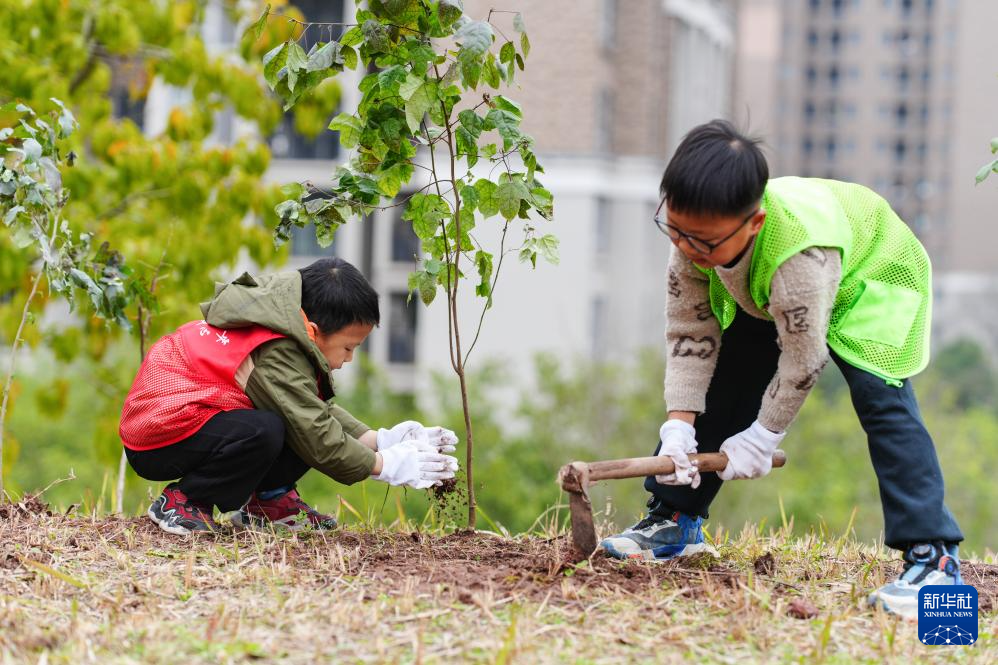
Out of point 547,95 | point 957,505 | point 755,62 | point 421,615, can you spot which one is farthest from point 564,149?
point 755,62

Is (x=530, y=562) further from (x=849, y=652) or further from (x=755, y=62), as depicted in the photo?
(x=755, y=62)

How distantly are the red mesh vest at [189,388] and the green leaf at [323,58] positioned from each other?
0.76 metres

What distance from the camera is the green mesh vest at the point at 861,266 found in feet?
8.99

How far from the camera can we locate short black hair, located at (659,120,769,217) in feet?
8.54

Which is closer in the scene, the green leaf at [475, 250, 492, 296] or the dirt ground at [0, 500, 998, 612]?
the dirt ground at [0, 500, 998, 612]

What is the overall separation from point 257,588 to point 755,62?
5993cm

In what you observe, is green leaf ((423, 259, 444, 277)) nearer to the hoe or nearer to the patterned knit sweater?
the patterned knit sweater

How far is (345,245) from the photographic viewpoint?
2264 centimetres

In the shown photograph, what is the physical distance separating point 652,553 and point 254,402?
121 centimetres

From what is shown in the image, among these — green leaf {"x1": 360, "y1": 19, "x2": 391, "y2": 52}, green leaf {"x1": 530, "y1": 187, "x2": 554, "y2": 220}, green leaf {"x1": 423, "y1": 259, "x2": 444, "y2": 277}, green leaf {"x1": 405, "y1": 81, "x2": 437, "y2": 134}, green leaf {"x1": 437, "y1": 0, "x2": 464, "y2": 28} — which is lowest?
green leaf {"x1": 423, "y1": 259, "x2": 444, "y2": 277}

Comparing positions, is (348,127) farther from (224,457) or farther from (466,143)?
(224,457)

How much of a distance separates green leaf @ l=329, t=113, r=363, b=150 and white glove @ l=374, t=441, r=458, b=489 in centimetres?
92

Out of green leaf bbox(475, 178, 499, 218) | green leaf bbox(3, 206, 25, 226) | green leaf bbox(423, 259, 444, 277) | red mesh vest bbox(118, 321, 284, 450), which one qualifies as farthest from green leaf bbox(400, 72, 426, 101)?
green leaf bbox(3, 206, 25, 226)

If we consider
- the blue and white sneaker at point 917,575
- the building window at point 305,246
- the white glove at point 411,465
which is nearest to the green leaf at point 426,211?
the white glove at point 411,465
